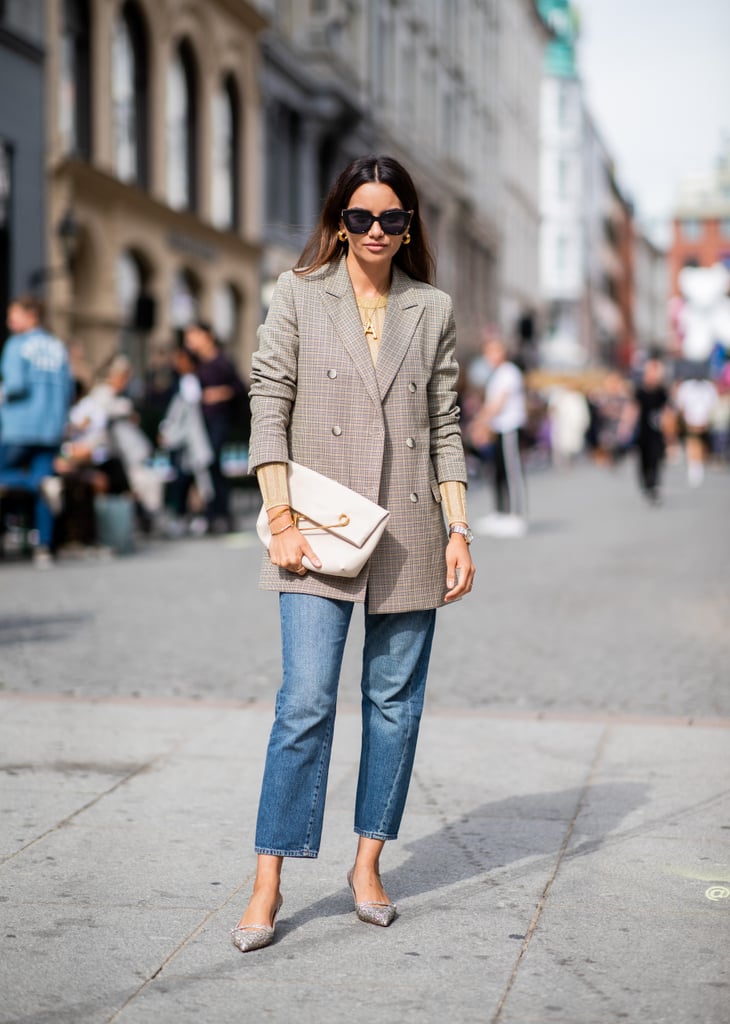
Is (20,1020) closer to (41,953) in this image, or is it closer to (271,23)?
(41,953)

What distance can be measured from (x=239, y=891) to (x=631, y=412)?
1065 inches

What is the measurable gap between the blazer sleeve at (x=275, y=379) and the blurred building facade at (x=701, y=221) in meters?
138

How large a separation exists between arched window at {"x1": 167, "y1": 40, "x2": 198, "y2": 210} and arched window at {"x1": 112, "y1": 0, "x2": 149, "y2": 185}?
0.85m

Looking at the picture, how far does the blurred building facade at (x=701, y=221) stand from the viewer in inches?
5443

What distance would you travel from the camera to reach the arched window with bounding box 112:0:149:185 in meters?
23.7

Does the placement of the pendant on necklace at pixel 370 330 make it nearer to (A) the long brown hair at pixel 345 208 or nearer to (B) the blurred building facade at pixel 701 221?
(A) the long brown hair at pixel 345 208

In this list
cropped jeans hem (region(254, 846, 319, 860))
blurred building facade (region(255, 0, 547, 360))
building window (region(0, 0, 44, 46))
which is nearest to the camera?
cropped jeans hem (region(254, 846, 319, 860))

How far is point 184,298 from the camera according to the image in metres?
25.2

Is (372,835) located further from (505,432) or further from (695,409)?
(695,409)

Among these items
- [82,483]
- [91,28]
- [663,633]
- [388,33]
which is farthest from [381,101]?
[663,633]

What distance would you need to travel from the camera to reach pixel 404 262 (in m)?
3.90

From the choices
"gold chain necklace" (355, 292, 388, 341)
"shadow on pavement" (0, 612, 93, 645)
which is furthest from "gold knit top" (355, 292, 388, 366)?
"shadow on pavement" (0, 612, 93, 645)

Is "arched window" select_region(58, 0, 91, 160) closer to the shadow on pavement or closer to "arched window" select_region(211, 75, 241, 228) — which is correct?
"arched window" select_region(211, 75, 241, 228)

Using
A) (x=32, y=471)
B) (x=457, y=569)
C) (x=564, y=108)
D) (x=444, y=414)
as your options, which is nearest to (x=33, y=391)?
(x=32, y=471)
